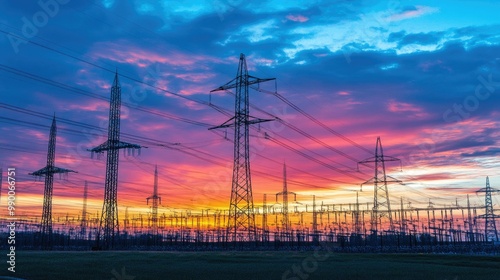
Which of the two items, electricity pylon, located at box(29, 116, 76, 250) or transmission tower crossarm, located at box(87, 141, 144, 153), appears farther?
electricity pylon, located at box(29, 116, 76, 250)

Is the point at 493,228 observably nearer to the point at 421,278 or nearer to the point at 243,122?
the point at 243,122

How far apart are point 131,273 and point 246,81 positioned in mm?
24773

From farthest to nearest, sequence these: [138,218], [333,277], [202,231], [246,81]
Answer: [138,218], [202,231], [246,81], [333,277]

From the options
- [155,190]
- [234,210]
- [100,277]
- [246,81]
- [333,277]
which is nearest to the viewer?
[100,277]

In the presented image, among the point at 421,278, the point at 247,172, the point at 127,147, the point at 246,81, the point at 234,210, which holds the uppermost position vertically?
the point at 246,81

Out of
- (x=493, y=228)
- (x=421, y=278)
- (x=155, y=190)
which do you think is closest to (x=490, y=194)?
(x=493, y=228)

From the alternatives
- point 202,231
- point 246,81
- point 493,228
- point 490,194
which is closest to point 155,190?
point 246,81

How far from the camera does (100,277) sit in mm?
17781

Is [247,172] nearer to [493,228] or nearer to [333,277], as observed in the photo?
[333,277]

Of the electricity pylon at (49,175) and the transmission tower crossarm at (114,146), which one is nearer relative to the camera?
the transmission tower crossarm at (114,146)

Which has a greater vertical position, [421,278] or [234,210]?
[234,210]

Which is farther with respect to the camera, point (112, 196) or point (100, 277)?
point (112, 196)

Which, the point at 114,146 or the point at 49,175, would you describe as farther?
the point at 49,175

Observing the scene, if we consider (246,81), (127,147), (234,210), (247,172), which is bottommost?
(234,210)
